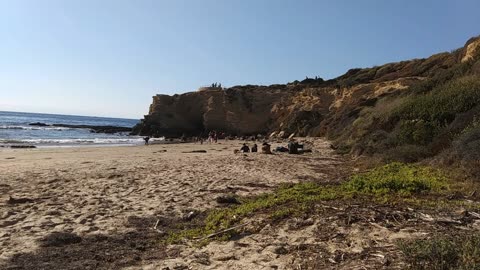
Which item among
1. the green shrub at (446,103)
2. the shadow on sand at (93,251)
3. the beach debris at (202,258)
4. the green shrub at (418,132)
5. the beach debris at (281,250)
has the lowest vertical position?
the shadow on sand at (93,251)

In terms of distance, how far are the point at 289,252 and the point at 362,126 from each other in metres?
18.4

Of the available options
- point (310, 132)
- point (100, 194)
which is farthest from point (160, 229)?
point (310, 132)

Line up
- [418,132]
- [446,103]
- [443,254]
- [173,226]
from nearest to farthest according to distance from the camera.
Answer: [443,254] < [173,226] < [418,132] < [446,103]

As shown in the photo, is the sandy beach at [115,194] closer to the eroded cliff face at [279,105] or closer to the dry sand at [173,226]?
the dry sand at [173,226]

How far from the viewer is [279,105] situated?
50125 millimetres

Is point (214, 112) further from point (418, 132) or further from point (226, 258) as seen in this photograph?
point (226, 258)

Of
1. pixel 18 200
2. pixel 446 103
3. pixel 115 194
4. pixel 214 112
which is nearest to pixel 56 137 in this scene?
pixel 214 112

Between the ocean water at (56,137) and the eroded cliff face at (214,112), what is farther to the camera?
the eroded cliff face at (214,112)

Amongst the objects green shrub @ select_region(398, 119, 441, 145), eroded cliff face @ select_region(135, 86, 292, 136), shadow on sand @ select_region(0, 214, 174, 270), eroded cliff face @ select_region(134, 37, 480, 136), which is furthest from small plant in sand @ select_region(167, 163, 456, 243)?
eroded cliff face @ select_region(135, 86, 292, 136)

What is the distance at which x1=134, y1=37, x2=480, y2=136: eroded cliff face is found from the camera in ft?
122

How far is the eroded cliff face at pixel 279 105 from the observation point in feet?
122

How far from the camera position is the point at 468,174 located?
8469 mm

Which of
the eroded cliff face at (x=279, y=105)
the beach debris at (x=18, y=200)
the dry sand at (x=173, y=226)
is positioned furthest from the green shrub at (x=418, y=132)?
the eroded cliff face at (x=279, y=105)

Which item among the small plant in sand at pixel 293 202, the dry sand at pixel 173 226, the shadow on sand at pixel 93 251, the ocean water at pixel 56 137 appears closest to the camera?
the dry sand at pixel 173 226
